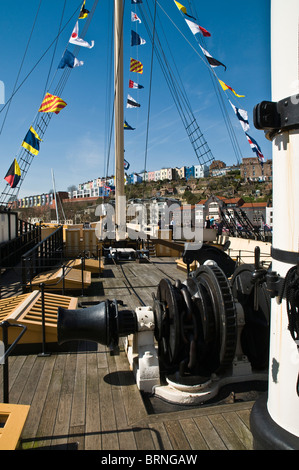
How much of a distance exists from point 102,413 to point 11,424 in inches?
39.5

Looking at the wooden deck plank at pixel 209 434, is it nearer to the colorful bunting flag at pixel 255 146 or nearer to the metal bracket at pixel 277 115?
the metal bracket at pixel 277 115

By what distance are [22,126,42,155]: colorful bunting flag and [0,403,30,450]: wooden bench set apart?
12.7 m

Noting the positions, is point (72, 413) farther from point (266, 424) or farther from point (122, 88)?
point (122, 88)

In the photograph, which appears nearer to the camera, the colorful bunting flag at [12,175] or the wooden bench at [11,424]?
the wooden bench at [11,424]

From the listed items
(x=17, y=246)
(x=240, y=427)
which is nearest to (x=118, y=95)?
(x=17, y=246)

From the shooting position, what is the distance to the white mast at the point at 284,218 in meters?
1.85

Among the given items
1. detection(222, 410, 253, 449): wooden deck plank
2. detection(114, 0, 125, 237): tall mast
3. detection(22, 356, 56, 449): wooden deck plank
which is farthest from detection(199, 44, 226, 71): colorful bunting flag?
detection(222, 410, 253, 449): wooden deck plank

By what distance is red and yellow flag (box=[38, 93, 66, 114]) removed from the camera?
12.7m

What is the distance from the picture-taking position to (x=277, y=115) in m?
1.90

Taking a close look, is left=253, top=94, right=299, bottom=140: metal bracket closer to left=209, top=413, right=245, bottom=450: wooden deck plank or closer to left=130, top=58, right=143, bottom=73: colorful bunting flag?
left=209, top=413, right=245, bottom=450: wooden deck plank

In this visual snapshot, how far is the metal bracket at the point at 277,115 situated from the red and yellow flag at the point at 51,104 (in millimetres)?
12224

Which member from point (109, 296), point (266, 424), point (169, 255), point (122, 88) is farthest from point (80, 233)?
point (266, 424)

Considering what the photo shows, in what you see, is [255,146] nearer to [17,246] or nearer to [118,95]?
[118,95]

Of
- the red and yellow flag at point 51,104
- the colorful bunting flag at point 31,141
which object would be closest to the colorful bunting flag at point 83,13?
the red and yellow flag at point 51,104
